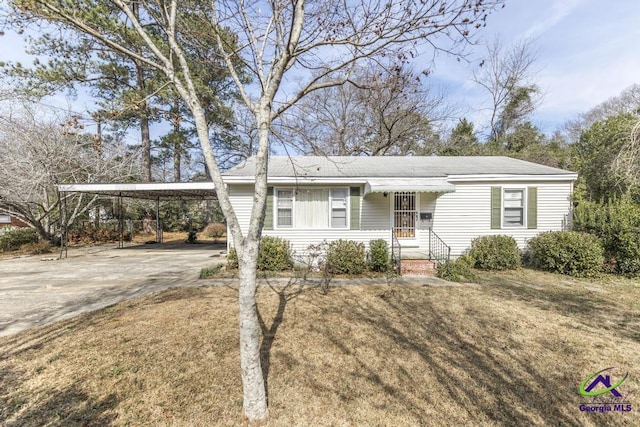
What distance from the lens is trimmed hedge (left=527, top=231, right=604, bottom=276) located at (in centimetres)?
776

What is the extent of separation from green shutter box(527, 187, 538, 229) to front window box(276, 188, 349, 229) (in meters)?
6.15

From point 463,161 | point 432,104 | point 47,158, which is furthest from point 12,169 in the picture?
point 432,104

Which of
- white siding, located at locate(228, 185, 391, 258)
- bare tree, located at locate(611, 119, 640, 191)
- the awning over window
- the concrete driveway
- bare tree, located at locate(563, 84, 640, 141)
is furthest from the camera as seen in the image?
bare tree, located at locate(563, 84, 640, 141)

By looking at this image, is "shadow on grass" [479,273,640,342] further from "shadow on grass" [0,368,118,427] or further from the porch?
"shadow on grass" [0,368,118,427]

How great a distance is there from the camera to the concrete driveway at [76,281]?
5172 millimetres

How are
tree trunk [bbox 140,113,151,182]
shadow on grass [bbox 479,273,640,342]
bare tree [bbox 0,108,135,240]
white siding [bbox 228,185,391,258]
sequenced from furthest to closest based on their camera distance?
1. tree trunk [bbox 140,113,151,182]
2. bare tree [bbox 0,108,135,240]
3. white siding [bbox 228,185,391,258]
4. shadow on grass [bbox 479,273,640,342]

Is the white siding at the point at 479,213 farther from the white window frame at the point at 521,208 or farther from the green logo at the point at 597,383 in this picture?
the green logo at the point at 597,383

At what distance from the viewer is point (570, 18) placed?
708 cm

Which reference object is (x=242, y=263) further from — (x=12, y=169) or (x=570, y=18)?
(x=12, y=169)

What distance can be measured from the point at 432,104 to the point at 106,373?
20.8m

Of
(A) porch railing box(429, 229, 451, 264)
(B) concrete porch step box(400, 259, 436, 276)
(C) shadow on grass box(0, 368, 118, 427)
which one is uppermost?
(A) porch railing box(429, 229, 451, 264)

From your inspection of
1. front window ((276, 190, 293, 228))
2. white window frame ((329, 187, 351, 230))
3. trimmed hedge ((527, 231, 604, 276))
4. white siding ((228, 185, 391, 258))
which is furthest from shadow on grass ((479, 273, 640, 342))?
front window ((276, 190, 293, 228))

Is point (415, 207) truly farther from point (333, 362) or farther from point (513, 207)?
point (333, 362)

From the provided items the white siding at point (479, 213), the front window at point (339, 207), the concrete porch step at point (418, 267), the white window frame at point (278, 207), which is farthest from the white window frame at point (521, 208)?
the white window frame at point (278, 207)
